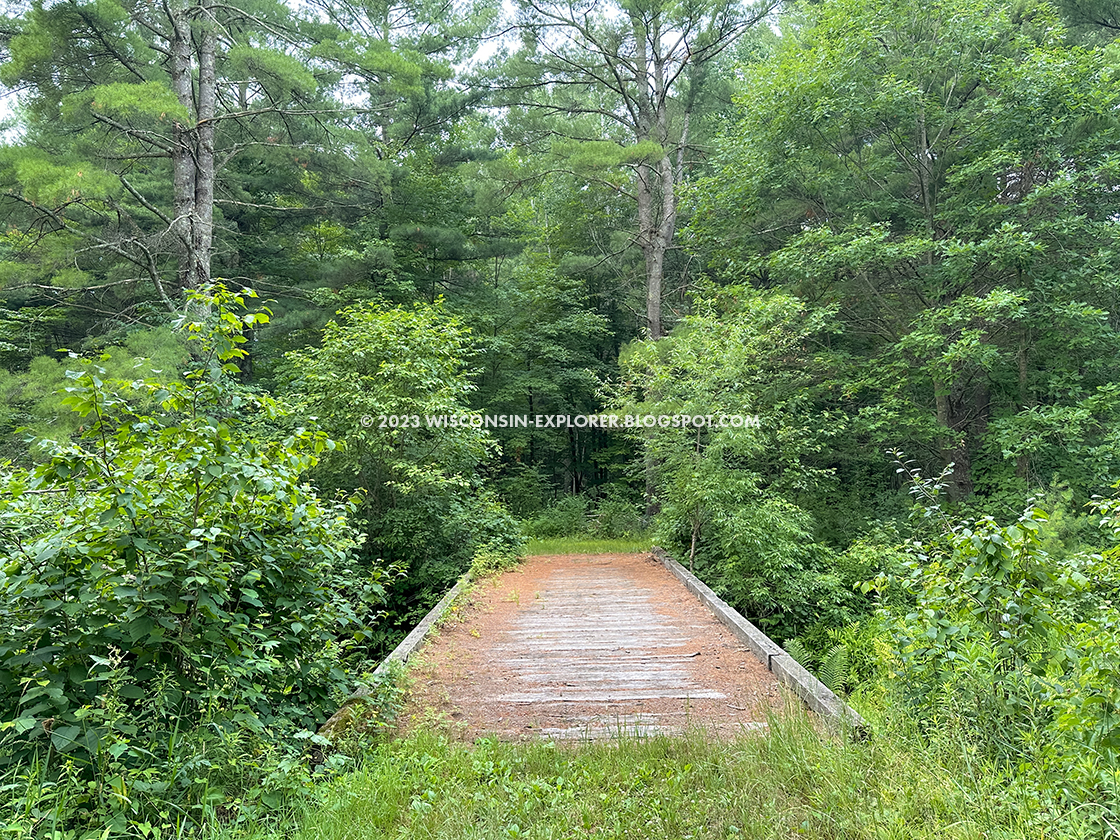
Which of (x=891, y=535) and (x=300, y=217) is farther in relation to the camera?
(x=300, y=217)

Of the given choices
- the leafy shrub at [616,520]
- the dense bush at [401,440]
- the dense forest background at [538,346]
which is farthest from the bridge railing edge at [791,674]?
the leafy shrub at [616,520]

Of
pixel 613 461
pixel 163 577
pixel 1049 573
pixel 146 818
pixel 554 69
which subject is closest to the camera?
pixel 146 818

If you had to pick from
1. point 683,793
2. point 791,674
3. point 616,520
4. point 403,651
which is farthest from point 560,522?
point 683,793

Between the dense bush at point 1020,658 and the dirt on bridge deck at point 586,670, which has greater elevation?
the dense bush at point 1020,658

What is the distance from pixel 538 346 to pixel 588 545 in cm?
685

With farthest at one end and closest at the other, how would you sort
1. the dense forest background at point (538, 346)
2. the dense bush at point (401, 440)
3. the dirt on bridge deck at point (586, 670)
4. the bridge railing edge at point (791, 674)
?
1. the dense bush at point (401, 440)
2. the dirt on bridge deck at point (586, 670)
3. the bridge railing edge at point (791, 674)
4. the dense forest background at point (538, 346)

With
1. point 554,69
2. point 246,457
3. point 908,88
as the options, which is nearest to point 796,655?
point 246,457

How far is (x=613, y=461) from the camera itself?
64.7 ft

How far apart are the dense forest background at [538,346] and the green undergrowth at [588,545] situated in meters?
1.03

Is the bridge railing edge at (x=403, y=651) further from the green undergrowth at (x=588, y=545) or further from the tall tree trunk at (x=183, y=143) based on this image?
the tall tree trunk at (x=183, y=143)

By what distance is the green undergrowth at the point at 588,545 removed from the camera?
1258 centimetres

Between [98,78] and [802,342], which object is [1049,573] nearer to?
[802,342]

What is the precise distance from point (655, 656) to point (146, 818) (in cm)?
364

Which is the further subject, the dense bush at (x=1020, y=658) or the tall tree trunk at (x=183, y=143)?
the tall tree trunk at (x=183, y=143)
